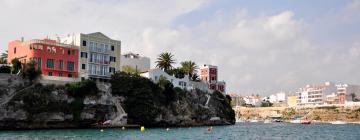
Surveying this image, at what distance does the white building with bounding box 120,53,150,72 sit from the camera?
116781mm

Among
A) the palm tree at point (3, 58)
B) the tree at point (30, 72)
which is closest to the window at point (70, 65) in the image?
the tree at point (30, 72)

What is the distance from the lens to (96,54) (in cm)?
9038

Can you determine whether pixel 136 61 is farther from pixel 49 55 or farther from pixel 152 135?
pixel 152 135

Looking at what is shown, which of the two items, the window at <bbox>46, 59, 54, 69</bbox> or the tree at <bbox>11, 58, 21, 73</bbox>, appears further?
the window at <bbox>46, 59, 54, 69</bbox>

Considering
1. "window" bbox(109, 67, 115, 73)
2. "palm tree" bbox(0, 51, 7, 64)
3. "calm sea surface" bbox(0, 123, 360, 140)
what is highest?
"palm tree" bbox(0, 51, 7, 64)

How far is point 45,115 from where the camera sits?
74938 millimetres

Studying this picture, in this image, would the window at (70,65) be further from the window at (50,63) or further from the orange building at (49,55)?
the window at (50,63)

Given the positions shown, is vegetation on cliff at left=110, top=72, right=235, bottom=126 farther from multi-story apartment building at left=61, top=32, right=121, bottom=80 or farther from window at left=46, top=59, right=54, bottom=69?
window at left=46, top=59, right=54, bottom=69

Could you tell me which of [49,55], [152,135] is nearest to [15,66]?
[49,55]

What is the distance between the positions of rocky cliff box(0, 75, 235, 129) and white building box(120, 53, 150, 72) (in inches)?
802

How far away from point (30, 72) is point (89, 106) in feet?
39.7

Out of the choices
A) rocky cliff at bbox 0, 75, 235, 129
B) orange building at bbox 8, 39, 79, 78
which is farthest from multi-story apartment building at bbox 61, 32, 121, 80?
rocky cliff at bbox 0, 75, 235, 129

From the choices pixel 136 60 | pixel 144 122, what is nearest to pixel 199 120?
pixel 144 122

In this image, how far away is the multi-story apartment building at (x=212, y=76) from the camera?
140 metres
